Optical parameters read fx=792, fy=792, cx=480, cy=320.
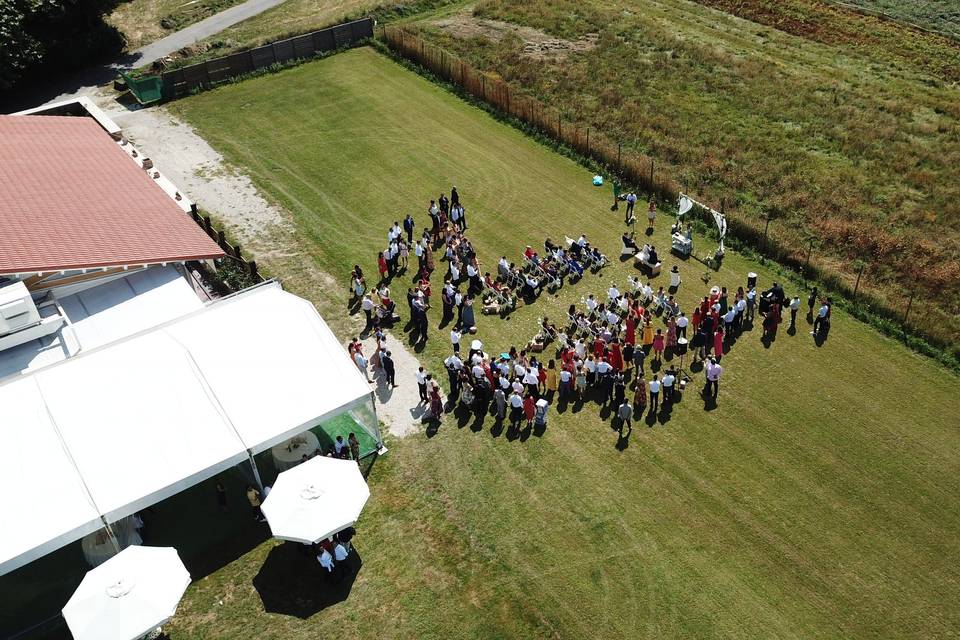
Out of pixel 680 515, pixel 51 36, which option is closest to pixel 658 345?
pixel 680 515

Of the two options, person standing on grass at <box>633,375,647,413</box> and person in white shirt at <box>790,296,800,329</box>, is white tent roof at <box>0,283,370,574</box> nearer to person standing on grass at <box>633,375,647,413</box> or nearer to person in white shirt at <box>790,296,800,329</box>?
person standing on grass at <box>633,375,647,413</box>

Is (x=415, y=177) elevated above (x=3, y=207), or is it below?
below

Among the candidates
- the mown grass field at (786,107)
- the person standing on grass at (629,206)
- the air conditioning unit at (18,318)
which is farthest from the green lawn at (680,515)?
the air conditioning unit at (18,318)

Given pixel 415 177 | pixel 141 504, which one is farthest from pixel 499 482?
Answer: pixel 415 177

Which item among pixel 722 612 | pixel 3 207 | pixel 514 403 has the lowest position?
pixel 722 612

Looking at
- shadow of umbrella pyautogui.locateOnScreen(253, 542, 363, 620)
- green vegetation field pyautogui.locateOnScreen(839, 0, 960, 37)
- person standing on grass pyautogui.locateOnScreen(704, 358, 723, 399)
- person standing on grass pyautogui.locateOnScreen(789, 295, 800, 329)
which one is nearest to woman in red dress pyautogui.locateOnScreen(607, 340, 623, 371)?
person standing on grass pyautogui.locateOnScreen(704, 358, 723, 399)

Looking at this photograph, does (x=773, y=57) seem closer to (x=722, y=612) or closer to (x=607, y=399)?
(x=607, y=399)

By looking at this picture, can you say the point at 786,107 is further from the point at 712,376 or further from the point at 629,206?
the point at 712,376
